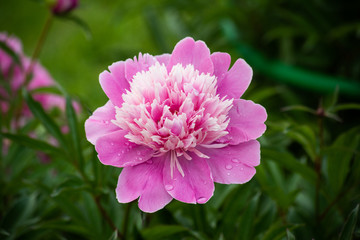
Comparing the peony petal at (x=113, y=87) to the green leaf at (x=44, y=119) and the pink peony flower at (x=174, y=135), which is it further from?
the green leaf at (x=44, y=119)

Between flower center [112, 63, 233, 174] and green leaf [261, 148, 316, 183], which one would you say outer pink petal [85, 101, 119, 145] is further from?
green leaf [261, 148, 316, 183]

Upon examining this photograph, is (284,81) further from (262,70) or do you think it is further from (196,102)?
(196,102)

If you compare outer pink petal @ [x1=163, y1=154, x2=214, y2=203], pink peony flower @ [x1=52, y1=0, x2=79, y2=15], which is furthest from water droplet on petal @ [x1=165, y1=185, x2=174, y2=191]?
pink peony flower @ [x1=52, y1=0, x2=79, y2=15]

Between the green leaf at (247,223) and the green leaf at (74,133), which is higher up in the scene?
the green leaf at (74,133)

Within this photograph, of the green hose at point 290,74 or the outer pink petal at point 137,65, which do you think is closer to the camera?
the outer pink petal at point 137,65

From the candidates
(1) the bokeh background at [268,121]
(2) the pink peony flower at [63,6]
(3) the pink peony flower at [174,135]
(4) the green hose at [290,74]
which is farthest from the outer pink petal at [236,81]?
(4) the green hose at [290,74]

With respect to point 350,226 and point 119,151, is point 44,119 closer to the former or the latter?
point 119,151
